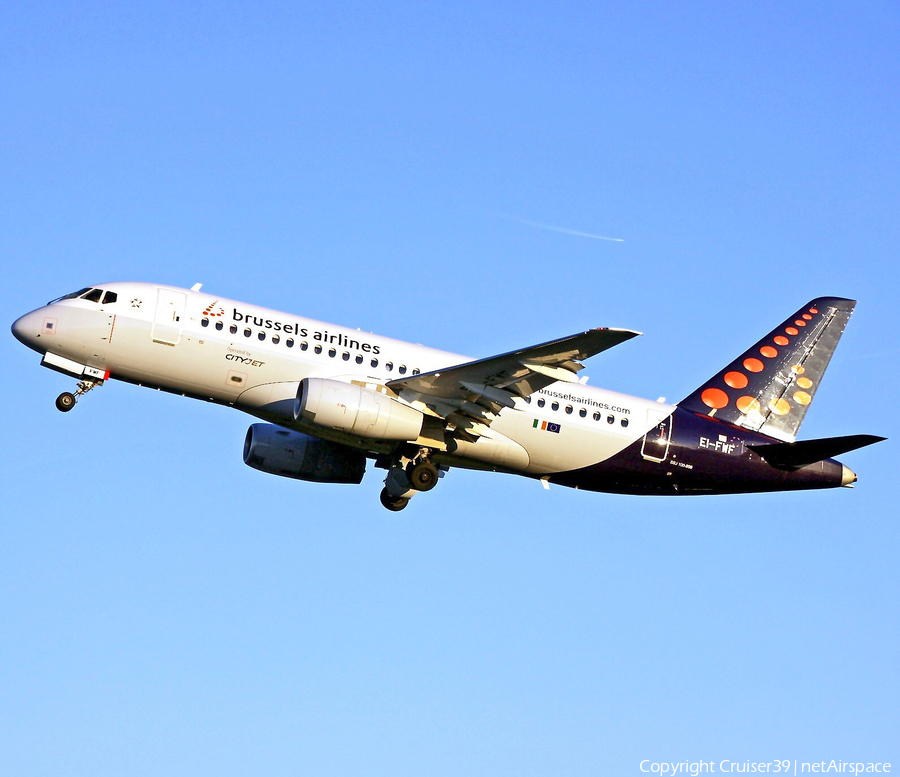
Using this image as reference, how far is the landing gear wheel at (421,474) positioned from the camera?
36994 mm

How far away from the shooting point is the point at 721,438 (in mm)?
40156

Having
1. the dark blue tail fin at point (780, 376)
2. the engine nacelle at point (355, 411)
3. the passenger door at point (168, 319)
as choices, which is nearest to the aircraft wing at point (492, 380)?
the engine nacelle at point (355, 411)

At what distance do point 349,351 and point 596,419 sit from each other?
320 inches

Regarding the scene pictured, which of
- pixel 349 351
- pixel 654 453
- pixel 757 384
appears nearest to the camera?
pixel 349 351

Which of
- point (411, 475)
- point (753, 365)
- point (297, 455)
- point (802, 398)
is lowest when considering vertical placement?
point (411, 475)

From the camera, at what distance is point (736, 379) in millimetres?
43156

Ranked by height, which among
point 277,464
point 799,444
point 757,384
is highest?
point 757,384

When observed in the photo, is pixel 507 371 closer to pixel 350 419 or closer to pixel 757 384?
pixel 350 419

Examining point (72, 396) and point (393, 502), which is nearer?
point (72, 396)

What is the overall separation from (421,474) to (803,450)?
12.5 metres

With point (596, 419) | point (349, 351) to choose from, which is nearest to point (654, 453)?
point (596, 419)

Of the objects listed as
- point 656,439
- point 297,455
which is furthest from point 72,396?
point 656,439

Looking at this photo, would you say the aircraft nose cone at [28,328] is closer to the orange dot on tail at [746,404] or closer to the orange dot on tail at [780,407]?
the orange dot on tail at [746,404]

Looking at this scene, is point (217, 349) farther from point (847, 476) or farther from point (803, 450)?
point (847, 476)
